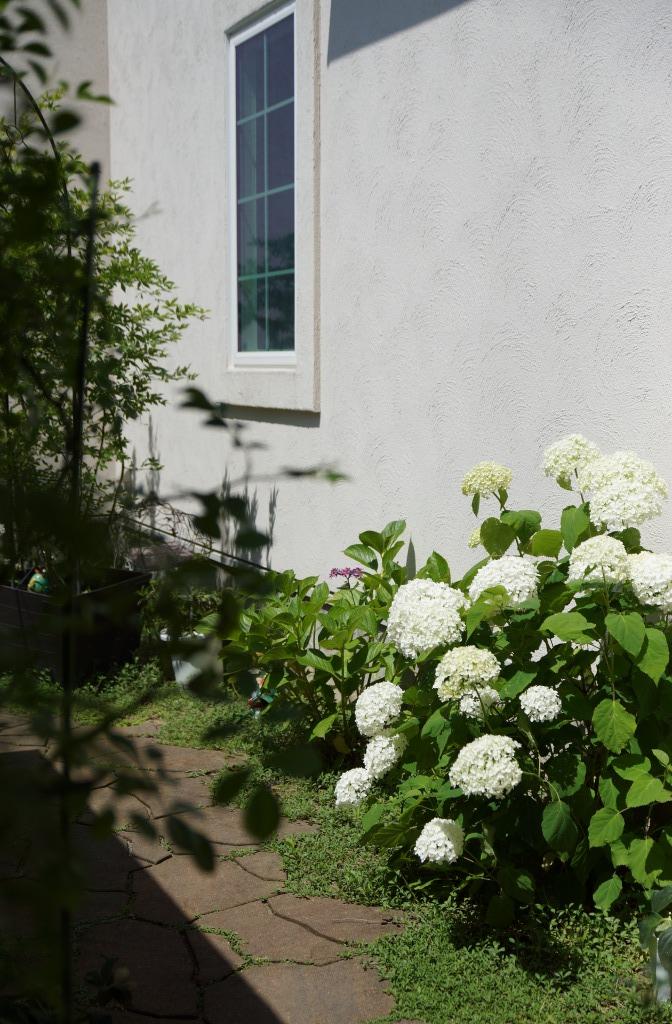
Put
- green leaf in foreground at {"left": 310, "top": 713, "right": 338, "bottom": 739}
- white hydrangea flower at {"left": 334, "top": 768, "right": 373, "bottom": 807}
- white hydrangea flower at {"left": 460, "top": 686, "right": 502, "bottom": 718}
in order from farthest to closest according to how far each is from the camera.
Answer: green leaf in foreground at {"left": 310, "top": 713, "right": 338, "bottom": 739} < white hydrangea flower at {"left": 334, "top": 768, "right": 373, "bottom": 807} < white hydrangea flower at {"left": 460, "top": 686, "right": 502, "bottom": 718}

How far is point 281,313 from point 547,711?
3470 mm

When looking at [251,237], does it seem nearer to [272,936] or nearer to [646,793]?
[272,936]

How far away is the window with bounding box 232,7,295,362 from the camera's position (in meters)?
5.44

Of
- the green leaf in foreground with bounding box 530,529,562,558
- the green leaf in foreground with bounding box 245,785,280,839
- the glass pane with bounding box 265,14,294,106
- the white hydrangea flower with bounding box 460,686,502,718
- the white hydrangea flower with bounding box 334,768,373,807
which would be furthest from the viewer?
the glass pane with bounding box 265,14,294,106

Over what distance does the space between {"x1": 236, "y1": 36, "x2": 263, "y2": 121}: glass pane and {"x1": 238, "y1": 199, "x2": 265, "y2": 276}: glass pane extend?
55cm

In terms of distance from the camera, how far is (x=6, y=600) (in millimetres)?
5895

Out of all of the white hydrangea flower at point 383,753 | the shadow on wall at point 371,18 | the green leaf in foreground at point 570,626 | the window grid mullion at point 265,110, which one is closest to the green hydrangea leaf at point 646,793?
the green leaf in foreground at point 570,626

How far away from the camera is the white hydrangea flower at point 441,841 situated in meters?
2.83

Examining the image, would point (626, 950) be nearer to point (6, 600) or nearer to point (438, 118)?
point (438, 118)

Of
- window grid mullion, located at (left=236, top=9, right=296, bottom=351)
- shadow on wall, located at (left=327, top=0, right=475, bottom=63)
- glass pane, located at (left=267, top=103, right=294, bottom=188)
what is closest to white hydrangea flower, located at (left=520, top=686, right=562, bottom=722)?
shadow on wall, located at (left=327, top=0, right=475, bottom=63)

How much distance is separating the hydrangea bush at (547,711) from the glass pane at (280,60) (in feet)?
10.5

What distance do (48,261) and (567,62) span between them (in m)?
2.88

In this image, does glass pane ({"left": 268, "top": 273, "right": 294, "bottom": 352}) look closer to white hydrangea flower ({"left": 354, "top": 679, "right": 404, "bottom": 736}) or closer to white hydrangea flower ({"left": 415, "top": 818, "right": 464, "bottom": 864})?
white hydrangea flower ({"left": 354, "top": 679, "right": 404, "bottom": 736})

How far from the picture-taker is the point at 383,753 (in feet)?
10.6
